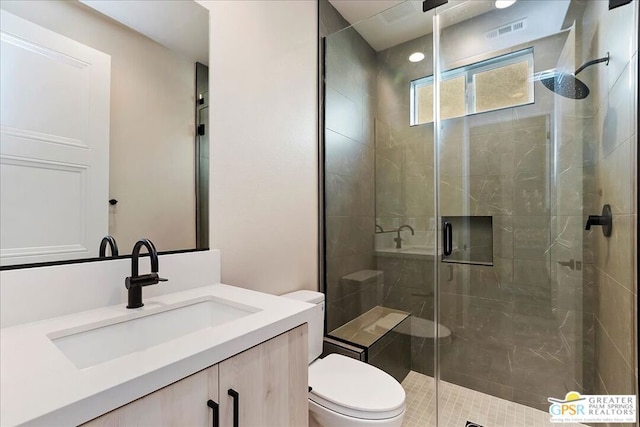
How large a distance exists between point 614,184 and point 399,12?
1629mm

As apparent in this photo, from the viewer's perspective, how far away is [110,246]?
40.4 inches

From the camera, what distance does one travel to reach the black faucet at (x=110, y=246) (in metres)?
1.01

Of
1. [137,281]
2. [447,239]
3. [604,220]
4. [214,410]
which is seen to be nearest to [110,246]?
[137,281]

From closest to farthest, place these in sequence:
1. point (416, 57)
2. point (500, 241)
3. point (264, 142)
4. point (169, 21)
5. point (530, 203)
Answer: point (169, 21) < point (264, 142) < point (530, 203) < point (500, 241) < point (416, 57)

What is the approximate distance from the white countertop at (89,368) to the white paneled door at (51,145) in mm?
253

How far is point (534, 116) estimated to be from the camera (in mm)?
1870

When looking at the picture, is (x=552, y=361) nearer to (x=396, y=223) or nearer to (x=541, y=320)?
(x=541, y=320)

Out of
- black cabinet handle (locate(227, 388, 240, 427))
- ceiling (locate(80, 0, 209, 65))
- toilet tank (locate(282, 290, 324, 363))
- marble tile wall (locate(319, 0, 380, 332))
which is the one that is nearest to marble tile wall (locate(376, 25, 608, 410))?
marble tile wall (locate(319, 0, 380, 332))

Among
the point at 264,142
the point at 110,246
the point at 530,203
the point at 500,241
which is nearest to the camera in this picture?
the point at 110,246

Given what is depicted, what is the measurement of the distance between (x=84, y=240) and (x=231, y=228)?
0.57 metres

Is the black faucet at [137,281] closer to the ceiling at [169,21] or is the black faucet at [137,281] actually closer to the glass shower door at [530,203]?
the ceiling at [169,21]

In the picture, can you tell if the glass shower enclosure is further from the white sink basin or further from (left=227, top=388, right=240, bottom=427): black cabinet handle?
(left=227, top=388, right=240, bottom=427): black cabinet handle

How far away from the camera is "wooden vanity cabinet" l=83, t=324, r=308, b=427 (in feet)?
1.83

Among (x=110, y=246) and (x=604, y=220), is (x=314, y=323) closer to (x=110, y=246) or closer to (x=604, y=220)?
(x=110, y=246)
